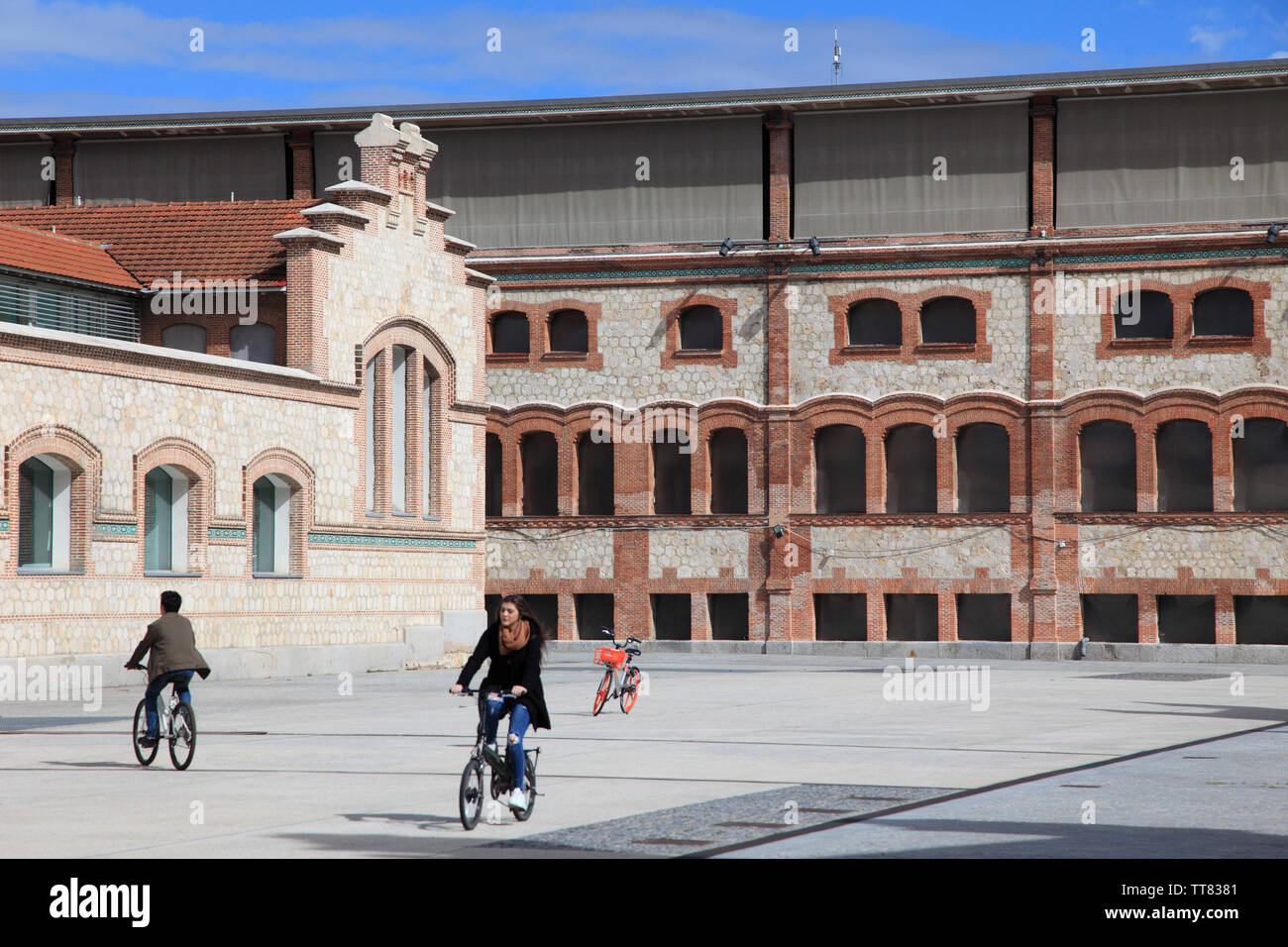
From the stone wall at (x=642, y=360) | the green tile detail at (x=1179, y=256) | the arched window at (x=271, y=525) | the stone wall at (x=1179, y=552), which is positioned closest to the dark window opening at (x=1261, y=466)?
the stone wall at (x=1179, y=552)

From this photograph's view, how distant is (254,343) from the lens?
3322cm

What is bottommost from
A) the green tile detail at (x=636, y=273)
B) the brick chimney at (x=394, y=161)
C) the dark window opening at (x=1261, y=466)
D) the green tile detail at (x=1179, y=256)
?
the dark window opening at (x=1261, y=466)

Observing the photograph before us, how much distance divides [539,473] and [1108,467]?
14.8 meters

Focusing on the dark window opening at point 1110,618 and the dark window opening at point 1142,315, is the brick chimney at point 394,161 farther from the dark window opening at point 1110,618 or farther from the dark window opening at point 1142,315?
the dark window opening at point 1110,618

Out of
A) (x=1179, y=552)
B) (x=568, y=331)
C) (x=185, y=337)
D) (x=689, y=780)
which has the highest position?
(x=568, y=331)

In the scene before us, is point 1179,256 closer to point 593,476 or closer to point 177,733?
point 593,476

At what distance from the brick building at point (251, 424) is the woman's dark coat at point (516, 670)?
15248 millimetres

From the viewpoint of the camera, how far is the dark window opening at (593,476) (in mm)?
45375

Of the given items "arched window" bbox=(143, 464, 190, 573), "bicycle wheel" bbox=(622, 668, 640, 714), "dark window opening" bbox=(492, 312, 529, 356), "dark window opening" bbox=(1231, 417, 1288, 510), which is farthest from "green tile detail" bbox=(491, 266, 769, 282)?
"bicycle wheel" bbox=(622, 668, 640, 714)

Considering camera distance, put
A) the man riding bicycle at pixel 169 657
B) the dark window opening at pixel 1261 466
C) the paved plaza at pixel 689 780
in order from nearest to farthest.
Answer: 1. the paved plaza at pixel 689 780
2. the man riding bicycle at pixel 169 657
3. the dark window opening at pixel 1261 466

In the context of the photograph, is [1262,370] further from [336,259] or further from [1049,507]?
[336,259]

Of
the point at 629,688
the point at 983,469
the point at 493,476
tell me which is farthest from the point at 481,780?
the point at 493,476

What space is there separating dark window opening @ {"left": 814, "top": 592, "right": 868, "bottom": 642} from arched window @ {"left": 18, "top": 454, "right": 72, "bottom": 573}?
893 inches

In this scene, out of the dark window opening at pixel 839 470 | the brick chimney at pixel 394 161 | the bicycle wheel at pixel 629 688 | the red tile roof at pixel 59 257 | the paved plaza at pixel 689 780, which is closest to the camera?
the paved plaza at pixel 689 780
